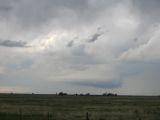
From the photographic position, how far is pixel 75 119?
1588 inches

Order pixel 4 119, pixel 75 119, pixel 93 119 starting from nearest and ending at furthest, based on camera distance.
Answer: pixel 4 119
pixel 93 119
pixel 75 119

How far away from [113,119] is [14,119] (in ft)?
36.5

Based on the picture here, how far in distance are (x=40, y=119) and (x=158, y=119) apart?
477 inches

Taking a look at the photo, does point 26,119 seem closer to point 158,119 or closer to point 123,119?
point 123,119

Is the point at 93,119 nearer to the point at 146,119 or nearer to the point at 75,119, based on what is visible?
the point at 75,119

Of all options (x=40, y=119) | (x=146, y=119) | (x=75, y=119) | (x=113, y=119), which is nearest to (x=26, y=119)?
(x=40, y=119)

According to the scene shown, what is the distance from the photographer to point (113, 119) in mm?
40625

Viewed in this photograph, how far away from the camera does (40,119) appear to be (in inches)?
1417

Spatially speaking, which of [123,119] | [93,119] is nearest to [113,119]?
[123,119]

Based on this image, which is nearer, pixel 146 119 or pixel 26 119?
pixel 26 119

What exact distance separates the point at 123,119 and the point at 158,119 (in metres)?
3.72

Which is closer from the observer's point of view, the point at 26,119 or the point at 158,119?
the point at 26,119

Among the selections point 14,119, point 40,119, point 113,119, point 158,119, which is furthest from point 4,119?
point 158,119

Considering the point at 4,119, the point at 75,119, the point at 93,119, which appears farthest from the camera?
the point at 75,119
